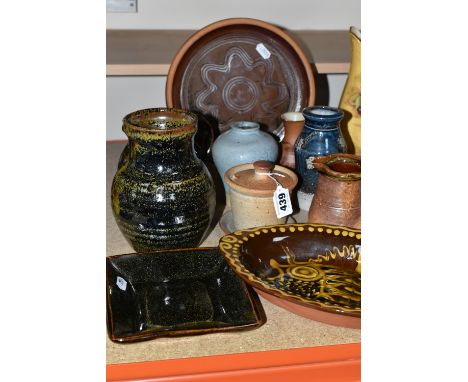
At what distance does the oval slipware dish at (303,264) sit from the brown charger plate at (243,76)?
0.53m

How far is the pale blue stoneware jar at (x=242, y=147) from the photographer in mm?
1411

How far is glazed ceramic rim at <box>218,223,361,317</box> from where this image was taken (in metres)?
0.94

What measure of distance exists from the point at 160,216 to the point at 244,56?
63 cm

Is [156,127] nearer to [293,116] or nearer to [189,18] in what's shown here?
[293,116]

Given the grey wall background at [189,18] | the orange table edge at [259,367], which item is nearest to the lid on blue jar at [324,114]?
the orange table edge at [259,367]

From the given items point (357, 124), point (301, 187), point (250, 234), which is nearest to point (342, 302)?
point (250, 234)

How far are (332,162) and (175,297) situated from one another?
16.5 inches

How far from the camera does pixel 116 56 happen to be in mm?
1986

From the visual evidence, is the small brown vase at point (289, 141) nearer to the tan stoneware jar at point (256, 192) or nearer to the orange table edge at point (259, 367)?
the tan stoneware jar at point (256, 192)

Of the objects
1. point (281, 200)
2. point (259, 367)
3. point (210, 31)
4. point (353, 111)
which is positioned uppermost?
point (210, 31)

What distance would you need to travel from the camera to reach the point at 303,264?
1.15 m

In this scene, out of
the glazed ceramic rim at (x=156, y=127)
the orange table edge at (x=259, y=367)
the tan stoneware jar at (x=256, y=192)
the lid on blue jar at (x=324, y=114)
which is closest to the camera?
the orange table edge at (x=259, y=367)

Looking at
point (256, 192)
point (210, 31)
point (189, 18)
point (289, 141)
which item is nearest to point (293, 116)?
point (289, 141)

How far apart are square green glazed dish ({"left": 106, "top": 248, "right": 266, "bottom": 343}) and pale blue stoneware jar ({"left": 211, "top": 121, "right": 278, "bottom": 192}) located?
0.31 metres
